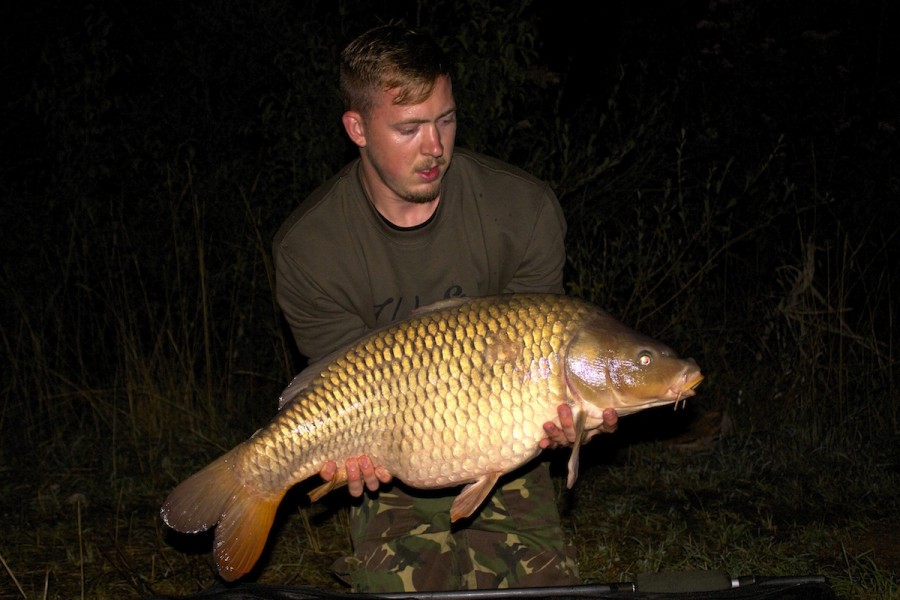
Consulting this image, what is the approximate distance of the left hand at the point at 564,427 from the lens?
1.94 m

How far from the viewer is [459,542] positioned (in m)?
2.45

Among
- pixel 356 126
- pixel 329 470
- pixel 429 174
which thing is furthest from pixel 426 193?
pixel 329 470

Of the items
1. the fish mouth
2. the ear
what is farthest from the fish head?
the ear

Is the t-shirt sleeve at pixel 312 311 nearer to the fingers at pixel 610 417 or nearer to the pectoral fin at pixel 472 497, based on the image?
the pectoral fin at pixel 472 497

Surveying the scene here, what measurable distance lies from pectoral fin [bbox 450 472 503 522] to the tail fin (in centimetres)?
38

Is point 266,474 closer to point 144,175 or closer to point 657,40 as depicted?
point 144,175

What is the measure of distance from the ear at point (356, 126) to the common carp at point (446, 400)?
0.60 m

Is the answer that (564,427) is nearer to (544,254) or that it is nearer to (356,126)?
(544,254)

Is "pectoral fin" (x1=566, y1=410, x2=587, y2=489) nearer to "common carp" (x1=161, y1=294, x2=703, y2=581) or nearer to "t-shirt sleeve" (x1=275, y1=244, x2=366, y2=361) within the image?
"common carp" (x1=161, y1=294, x2=703, y2=581)

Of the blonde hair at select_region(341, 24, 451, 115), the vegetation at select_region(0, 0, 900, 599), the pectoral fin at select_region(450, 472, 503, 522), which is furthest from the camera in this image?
the vegetation at select_region(0, 0, 900, 599)

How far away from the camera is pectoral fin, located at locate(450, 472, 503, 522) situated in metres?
2.03

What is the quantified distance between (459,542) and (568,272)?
65.4 inches

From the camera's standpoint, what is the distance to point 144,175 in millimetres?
4539

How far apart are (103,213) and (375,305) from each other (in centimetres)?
236
